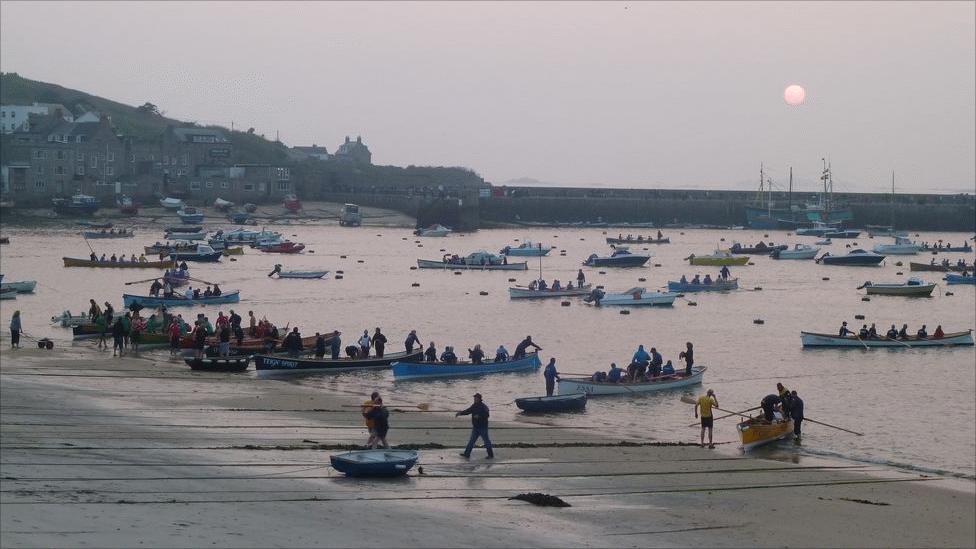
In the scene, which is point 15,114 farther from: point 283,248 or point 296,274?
point 296,274

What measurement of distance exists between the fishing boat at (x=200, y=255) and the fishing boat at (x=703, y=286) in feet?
111

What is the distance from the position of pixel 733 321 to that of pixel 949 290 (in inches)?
1084

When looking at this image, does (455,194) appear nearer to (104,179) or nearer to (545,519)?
(104,179)

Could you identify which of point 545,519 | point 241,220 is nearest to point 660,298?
point 545,519

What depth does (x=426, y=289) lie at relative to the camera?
7056cm

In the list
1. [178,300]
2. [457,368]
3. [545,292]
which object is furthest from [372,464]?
[545,292]

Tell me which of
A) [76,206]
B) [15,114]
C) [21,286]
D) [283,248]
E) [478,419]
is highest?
[15,114]

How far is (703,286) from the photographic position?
72688mm

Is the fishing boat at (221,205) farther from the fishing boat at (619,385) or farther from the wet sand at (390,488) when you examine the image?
the wet sand at (390,488)

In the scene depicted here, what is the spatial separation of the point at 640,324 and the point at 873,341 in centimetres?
1193

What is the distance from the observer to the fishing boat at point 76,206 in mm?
125625

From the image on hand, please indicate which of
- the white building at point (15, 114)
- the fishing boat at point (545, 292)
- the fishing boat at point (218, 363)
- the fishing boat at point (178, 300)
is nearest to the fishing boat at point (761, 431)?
the fishing boat at point (218, 363)

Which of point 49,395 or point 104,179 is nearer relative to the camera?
point 49,395

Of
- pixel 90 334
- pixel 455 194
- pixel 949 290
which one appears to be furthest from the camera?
pixel 455 194
